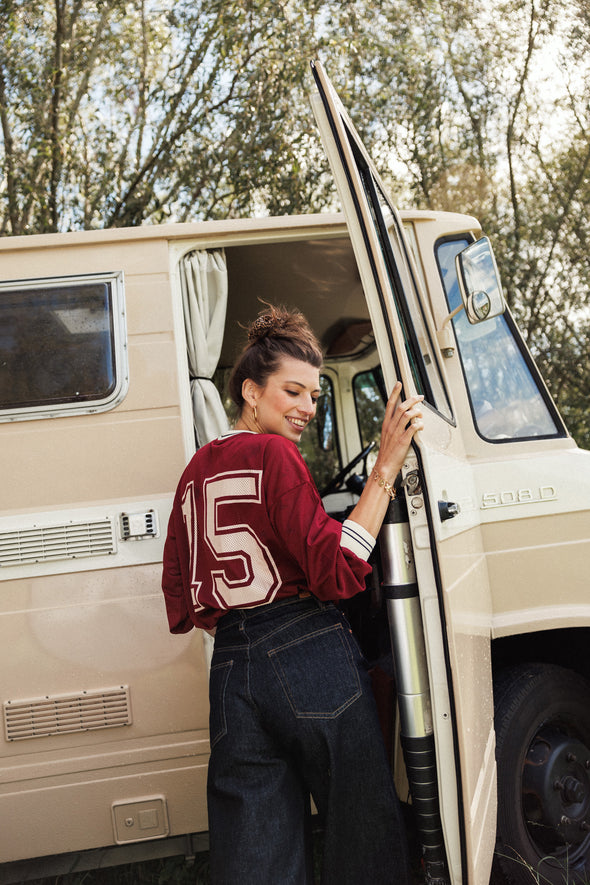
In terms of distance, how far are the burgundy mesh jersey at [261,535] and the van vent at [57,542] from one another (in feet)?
2.15

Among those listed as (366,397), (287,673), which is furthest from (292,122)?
(287,673)

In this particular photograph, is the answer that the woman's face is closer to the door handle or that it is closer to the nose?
the nose

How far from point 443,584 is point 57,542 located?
4.41ft

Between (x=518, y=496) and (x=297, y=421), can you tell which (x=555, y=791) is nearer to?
(x=518, y=496)

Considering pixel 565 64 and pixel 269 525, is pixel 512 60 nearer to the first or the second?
pixel 565 64

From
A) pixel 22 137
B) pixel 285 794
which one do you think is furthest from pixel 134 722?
pixel 22 137

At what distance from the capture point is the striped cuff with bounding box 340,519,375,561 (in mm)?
1728

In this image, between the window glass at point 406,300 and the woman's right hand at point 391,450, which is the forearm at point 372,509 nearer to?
the woman's right hand at point 391,450

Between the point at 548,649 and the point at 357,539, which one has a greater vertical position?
the point at 357,539

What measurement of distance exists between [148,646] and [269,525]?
95cm

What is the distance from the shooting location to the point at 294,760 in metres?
1.84

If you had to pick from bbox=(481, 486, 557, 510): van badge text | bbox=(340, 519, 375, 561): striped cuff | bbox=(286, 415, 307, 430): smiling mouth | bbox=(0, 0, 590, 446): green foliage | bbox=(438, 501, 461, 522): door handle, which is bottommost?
bbox=(340, 519, 375, 561): striped cuff

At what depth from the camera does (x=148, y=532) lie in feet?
8.12

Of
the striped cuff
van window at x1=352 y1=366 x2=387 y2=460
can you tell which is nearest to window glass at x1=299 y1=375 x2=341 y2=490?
van window at x1=352 y1=366 x2=387 y2=460
